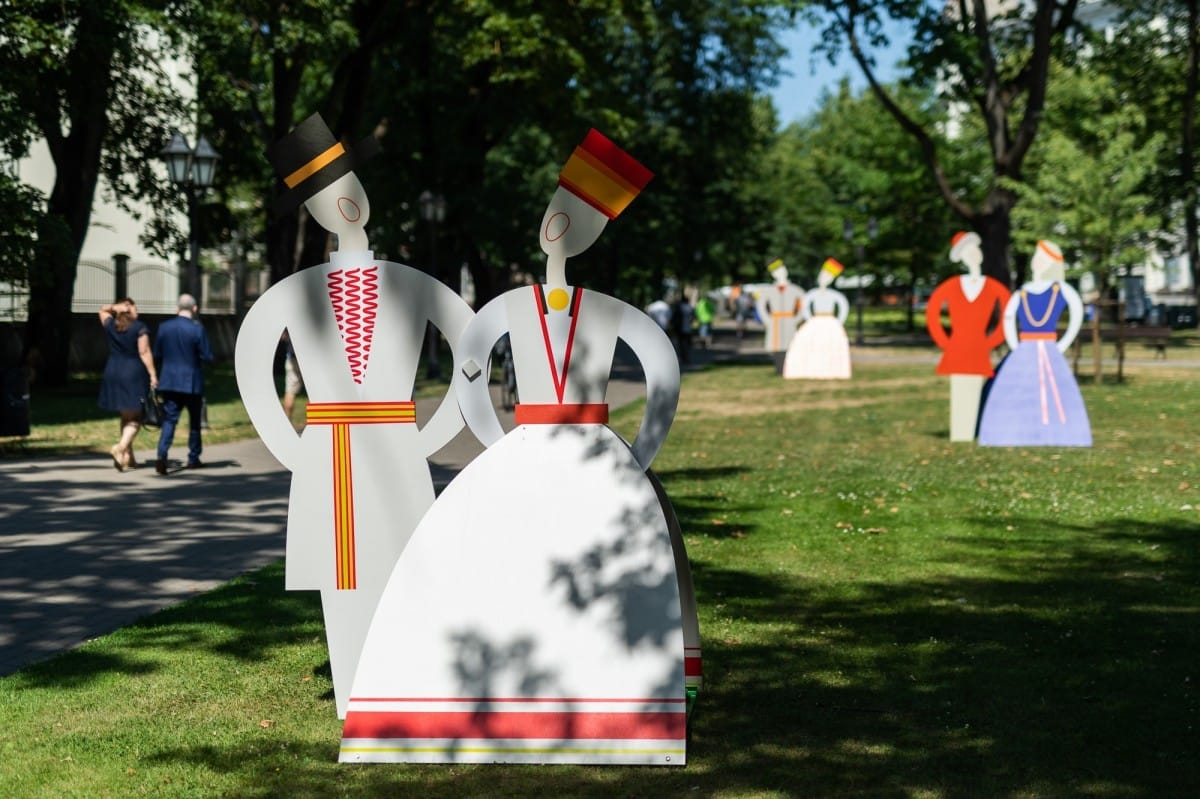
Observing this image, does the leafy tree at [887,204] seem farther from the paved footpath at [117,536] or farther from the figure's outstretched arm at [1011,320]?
the paved footpath at [117,536]

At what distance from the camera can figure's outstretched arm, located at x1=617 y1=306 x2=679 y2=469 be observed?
579 centimetres

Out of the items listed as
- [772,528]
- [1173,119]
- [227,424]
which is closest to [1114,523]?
[772,528]

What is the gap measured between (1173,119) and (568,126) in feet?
85.8

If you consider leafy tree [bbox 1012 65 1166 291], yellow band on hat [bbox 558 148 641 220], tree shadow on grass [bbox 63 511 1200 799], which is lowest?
tree shadow on grass [bbox 63 511 1200 799]

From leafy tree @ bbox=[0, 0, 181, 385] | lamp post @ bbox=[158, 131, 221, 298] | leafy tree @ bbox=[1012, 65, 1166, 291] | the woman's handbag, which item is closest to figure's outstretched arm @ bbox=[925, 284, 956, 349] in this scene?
the woman's handbag

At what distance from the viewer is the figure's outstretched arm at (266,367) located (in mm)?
6141

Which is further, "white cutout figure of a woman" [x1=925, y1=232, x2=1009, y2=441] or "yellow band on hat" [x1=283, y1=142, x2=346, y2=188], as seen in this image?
"white cutout figure of a woman" [x1=925, y1=232, x2=1009, y2=441]

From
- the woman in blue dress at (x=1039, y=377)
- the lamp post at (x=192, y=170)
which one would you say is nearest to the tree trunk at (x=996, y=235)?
the woman in blue dress at (x=1039, y=377)

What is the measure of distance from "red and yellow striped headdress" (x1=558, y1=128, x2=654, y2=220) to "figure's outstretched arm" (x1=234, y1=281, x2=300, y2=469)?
1312 millimetres

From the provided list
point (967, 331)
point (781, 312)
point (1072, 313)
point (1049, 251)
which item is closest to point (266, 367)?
point (967, 331)

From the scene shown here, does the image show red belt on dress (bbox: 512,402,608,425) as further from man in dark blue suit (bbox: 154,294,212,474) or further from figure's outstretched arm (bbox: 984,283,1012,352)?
figure's outstretched arm (bbox: 984,283,1012,352)

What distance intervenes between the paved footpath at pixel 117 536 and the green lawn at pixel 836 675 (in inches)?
17.8

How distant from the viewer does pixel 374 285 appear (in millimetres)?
6129

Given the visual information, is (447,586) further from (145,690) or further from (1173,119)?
(1173,119)
